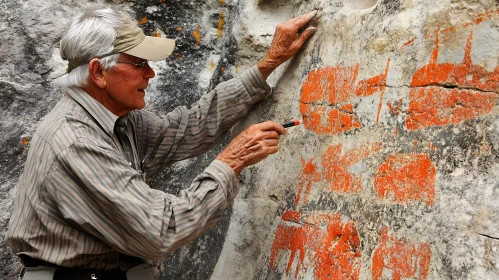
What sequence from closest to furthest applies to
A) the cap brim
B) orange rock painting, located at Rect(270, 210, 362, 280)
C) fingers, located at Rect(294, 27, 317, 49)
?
orange rock painting, located at Rect(270, 210, 362, 280)
the cap brim
fingers, located at Rect(294, 27, 317, 49)

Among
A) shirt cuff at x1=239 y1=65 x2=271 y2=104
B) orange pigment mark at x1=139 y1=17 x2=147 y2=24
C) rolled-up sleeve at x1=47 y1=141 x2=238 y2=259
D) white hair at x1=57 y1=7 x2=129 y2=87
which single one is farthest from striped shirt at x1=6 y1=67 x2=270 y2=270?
orange pigment mark at x1=139 y1=17 x2=147 y2=24

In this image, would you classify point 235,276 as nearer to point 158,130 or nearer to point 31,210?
point 158,130

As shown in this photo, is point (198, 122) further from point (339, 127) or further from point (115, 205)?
point (115, 205)

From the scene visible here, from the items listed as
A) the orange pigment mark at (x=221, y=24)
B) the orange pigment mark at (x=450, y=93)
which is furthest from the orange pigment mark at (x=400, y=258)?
the orange pigment mark at (x=221, y=24)

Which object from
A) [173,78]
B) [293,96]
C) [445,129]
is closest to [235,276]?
[293,96]

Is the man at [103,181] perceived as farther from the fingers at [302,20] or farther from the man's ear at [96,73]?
the fingers at [302,20]

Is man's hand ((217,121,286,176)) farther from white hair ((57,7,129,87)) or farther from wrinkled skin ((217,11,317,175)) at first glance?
white hair ((57,7,129,87))

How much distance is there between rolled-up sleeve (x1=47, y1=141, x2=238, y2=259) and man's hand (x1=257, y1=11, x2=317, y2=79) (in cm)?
70

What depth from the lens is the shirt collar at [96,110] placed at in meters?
1.77

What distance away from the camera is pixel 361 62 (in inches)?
72.1

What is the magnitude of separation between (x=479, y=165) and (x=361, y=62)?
55cm

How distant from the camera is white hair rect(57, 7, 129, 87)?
177cm

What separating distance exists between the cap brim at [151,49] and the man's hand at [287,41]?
1.31 ft

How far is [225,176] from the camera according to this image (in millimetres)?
1761
